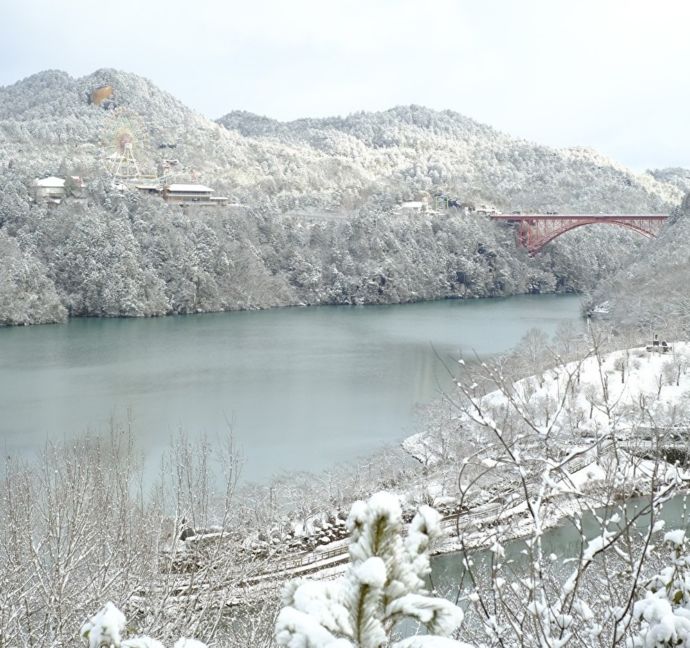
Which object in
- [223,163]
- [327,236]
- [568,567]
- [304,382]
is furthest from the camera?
[223,163]

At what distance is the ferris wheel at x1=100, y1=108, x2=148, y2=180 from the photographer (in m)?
44.4

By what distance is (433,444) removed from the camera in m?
12.4

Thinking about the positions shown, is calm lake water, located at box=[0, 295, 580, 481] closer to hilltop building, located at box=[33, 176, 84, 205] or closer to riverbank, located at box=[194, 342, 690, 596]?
riverbank, located at box=[194, 342, 690, 596]

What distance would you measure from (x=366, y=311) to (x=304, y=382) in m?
14.7

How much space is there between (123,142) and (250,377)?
35162mm

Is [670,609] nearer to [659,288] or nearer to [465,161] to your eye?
[659,288]

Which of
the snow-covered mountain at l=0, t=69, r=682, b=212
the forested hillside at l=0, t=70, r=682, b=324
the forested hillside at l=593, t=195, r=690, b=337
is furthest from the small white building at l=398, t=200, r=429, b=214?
the forested hillside at l=593, t=195, r=690, b=337

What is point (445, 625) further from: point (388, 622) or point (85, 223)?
point (85, 223)

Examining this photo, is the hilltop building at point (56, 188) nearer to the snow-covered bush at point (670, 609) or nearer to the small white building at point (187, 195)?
the small white building at point (187, 195)

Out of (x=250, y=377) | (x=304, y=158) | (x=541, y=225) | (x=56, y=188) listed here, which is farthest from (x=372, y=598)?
(x=304, y=158)

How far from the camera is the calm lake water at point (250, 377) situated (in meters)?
13.2

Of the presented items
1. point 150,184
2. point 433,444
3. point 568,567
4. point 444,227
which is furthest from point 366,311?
point 568,567

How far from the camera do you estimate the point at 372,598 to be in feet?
3.76

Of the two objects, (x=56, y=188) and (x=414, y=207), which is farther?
(x=414, y=207)
